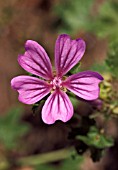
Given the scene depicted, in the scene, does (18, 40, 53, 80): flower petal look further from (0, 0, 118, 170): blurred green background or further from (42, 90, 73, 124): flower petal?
(0, 0, 118, 170): blurred green background

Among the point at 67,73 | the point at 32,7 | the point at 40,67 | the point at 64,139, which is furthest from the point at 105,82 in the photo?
the point at 32,7

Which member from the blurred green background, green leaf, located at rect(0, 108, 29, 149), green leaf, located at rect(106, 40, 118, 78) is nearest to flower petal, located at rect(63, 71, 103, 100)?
green leaf, located at rect(106, 40, 118, 78)

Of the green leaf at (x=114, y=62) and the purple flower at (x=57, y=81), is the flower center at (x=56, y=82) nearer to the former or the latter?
the purple flower at (x=57, y=81)

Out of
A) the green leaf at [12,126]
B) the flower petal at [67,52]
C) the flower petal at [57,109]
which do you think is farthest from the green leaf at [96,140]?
the green leaf at [12,126]

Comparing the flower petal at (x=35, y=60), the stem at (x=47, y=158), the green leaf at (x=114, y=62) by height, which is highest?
the flower petal at (x=35, y=60)

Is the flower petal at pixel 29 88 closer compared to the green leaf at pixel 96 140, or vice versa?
the flower petal at pixel 29 88

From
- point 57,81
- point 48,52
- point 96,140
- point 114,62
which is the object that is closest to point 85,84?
point 57,81

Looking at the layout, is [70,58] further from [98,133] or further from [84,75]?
[98,133]
